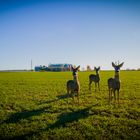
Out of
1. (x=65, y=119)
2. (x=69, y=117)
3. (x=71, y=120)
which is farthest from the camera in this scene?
(x=69, y=117)

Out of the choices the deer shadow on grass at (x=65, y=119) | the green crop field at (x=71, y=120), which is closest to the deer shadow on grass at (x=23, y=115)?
the green crop field at (x=71, y=120)

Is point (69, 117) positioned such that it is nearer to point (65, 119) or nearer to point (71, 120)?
point (65, 119)

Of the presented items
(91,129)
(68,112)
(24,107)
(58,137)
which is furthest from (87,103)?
(58,137)

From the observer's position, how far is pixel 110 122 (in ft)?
40.9

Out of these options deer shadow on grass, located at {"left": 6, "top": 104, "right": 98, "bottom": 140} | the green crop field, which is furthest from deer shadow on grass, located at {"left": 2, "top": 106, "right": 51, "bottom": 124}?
deer shadow on grass, located at {"left": 6, "top": 104, "right": 98, "bottom": 140}

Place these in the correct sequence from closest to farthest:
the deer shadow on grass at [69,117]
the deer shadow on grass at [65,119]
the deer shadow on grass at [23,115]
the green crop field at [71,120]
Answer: the green crop field at [71,120]
the deer shadow on grass at [65,119]
the deer shadow on grass at [69,117]
the deer shadow on grass at [23,115]

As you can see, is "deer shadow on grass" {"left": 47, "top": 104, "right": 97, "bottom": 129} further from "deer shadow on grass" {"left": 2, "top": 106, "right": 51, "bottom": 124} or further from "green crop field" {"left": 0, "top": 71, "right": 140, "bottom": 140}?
"deer shadow on grass" {"left": 2, "top": 106, "right": 51, "bottom": 124}

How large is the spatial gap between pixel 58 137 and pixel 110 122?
10.8 feet

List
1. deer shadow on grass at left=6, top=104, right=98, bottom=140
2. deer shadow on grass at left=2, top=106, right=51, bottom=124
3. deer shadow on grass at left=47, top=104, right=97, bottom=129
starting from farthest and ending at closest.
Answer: deer shadow on grass at left=2, top=106, right=51, bottom=124 → deer shadow on grass at left=47, top=104, right=97, bottom=129 → deer shadow on grass at left=6, top=104, right=98, bottom=140

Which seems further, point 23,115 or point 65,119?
point 23,115

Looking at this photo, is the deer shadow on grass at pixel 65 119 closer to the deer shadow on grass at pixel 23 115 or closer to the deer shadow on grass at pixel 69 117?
the deer shadow on grass at pixel 69 117

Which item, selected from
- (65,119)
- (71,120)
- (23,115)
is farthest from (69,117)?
(23,115)

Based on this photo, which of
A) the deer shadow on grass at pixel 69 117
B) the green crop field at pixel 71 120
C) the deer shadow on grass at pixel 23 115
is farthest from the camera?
the deer shadow on grass at pixel 23 115

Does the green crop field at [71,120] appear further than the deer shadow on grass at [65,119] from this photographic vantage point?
No
